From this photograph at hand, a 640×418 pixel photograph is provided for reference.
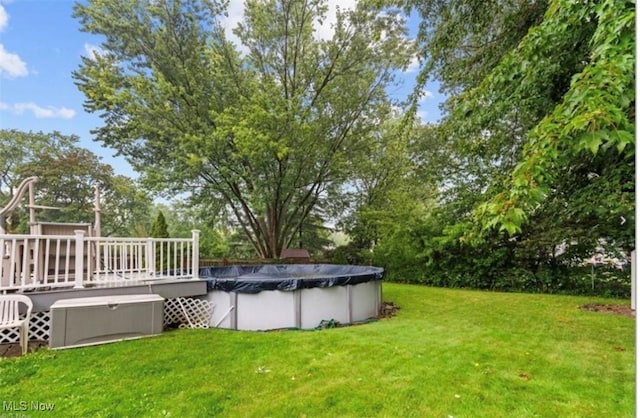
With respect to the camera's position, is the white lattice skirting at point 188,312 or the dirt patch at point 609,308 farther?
the dirt patch at point 609,308

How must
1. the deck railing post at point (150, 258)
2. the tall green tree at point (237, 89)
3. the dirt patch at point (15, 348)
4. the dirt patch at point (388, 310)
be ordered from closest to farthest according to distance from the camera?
the dirt patch at point (15, 348) < the deck railing post at point (150, 258) < the dirt patch at point (388, 310) < the tall green tree at point (237, 89)

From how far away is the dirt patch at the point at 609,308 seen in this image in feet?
18.6

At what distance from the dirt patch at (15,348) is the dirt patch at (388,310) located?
4.65 m

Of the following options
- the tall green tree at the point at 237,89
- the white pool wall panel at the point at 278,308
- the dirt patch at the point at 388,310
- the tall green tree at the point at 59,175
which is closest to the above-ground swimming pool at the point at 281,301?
the white pool wall panel at the point at 278,308

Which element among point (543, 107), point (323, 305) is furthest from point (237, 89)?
point (543, 107)

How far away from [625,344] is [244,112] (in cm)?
946

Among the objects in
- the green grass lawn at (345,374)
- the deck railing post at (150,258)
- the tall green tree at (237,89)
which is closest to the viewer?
the green grass lawn at (345,374)

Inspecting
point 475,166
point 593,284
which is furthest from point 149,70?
point 593,284

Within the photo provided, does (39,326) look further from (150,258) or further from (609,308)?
(609,308)

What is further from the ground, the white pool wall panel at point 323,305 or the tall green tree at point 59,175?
the tall green tree at point 59,175

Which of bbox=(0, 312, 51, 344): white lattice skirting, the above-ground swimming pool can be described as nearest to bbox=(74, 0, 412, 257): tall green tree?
the above-ground swimming pool

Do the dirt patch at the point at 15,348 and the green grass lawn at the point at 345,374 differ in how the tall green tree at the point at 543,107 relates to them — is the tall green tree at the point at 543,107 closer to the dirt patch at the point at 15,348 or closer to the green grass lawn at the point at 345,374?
the green grass lawn at the point at 345,374

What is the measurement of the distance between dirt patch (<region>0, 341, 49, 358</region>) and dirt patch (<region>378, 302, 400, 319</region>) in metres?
4.65

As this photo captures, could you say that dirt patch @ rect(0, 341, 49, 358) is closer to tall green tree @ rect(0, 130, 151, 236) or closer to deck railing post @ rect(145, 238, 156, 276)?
deck railing post @ rect(145, 238, 156, 276)
